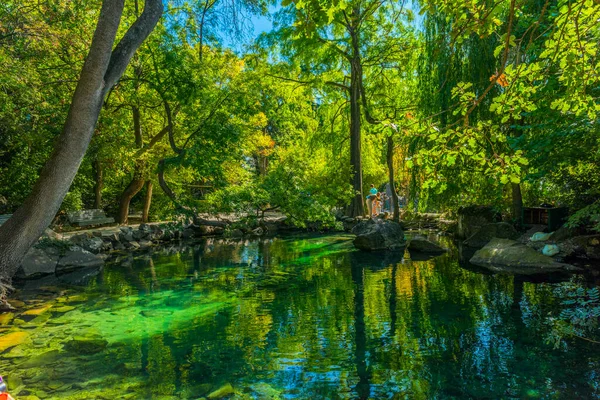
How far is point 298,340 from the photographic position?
15.8ft

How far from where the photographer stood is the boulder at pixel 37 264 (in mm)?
8656

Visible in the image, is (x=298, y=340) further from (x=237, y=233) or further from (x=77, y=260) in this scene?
(x=237, y=233)

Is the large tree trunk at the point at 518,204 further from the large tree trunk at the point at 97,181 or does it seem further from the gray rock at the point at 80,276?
the large tree trunk at the point at 97,181

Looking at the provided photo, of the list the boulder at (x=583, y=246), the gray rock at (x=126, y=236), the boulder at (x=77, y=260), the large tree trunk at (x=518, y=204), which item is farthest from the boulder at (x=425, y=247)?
the gray rock at (x=126, y=236)

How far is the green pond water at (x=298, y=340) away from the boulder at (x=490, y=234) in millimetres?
3369

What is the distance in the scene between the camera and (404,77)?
54.2ft

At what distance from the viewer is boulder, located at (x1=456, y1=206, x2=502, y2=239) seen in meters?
12.3

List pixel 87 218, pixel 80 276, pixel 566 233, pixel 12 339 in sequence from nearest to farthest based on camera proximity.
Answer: pixel 12 339
pixel 80 276
pixel 566 233
pixel 87 218

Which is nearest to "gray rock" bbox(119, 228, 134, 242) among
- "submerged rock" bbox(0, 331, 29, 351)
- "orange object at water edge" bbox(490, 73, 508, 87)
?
"submerged rock" bbox(0, 331, 29, 351)

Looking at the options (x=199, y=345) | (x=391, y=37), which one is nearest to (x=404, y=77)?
(x=391, y=37)

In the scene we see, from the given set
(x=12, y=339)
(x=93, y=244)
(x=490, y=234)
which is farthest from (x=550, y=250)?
(x=93, y=244)

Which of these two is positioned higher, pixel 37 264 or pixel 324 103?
pixel 324 103

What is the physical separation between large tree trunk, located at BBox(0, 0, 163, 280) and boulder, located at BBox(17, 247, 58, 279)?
9.85 ft

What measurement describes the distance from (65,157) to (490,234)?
10153 millimetres
